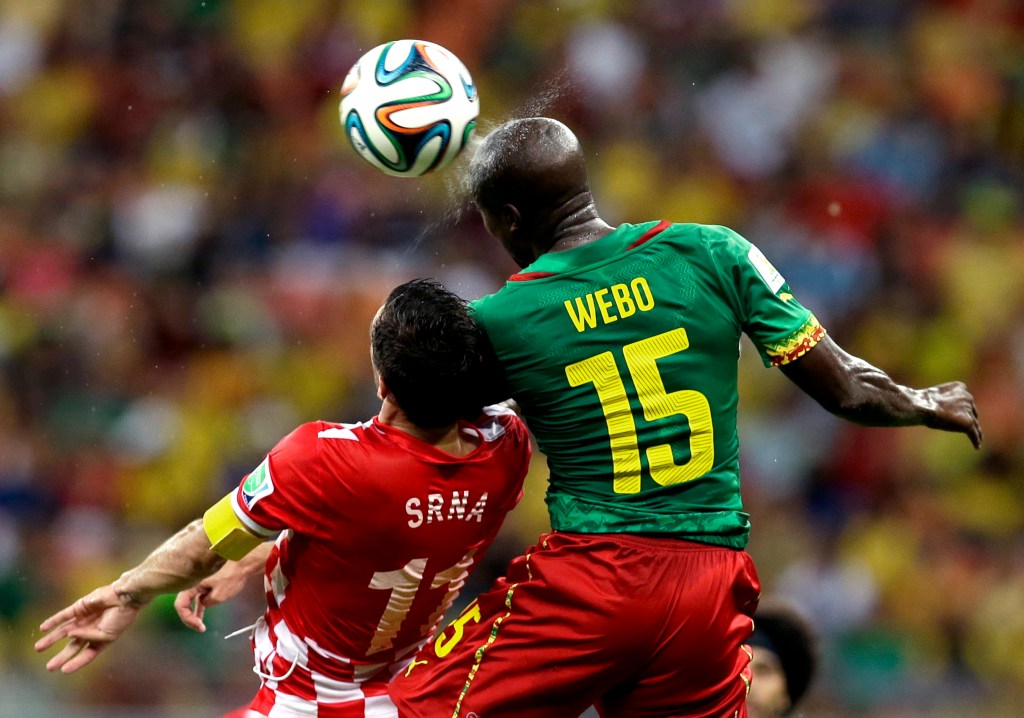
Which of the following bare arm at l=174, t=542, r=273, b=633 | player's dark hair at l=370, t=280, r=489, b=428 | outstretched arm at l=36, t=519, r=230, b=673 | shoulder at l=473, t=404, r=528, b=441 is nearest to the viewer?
player's dark hair at l=370, t=280, r=489, b=428

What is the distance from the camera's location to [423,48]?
4531 mm

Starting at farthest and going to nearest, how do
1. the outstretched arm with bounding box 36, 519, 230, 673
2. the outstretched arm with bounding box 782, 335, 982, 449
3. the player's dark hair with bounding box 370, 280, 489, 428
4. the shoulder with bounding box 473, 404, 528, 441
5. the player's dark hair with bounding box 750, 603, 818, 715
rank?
the player's dark hair with bounding box 750, 603, 818, 715, the shoulder with bounding box 473, 404, 528, 441, the outstretched arm with bounding box 36, 519, 230, 673, the outstretched arm with bounding box 782, 335, 982, 449, the player's dark hair with bounding box 370, 280, 489, 428

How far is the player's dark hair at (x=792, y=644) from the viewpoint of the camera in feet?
17.6

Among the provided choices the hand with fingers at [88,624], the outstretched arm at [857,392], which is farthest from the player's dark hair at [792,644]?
the hand with fingers at [88,624]

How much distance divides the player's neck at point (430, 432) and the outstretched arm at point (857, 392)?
0.91 metres

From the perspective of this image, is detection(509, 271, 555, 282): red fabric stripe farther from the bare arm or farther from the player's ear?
the bare arm

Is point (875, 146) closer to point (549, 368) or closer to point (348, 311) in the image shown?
point (348, 311)

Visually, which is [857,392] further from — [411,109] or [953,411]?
[411,109]

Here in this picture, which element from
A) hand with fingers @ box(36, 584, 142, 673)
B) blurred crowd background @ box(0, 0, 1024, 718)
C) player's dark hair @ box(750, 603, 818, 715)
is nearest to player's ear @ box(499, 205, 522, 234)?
hand with fingers @ box(36, 584, 142, 673)

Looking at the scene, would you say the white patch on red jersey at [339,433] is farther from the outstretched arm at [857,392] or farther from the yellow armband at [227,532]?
the outstretched arm at [857,392]

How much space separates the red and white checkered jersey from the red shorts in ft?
0.70

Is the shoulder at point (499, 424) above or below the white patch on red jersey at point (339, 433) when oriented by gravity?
below

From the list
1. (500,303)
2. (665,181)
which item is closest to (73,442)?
(665,181)

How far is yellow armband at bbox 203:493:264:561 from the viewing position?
12.7ft
